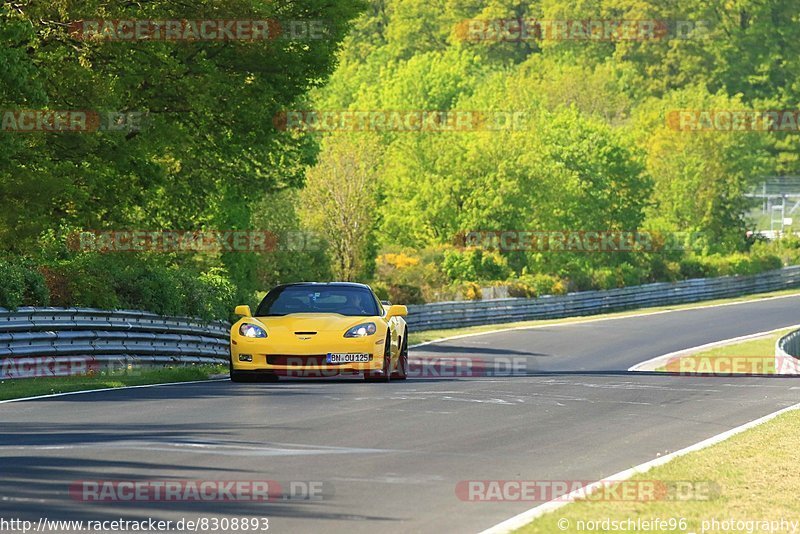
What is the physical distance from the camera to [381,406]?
1623 cm

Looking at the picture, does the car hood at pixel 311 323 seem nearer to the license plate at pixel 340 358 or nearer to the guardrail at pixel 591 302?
the license plate at pixel 340 358

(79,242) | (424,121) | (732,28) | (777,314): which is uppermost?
(732,28)

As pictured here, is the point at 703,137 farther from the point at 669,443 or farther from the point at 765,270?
the point at 669,443

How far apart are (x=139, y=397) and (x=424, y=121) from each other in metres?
66.5

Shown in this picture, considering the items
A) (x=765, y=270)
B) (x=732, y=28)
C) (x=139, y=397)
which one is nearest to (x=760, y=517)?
(x=139, y=397)

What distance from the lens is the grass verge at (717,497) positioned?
9.30 meters
